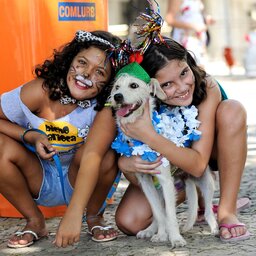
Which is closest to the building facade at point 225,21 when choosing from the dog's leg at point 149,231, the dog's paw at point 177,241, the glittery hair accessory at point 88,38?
the glittery hair accessory at point 88,38

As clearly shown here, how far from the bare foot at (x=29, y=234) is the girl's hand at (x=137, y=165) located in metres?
0.55

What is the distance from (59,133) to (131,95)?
2.15ft

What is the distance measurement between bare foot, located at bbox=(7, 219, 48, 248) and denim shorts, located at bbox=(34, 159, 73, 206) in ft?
0.52

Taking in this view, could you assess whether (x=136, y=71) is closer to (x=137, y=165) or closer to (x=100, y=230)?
(x=137, y=165)

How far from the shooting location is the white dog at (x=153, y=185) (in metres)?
3.40

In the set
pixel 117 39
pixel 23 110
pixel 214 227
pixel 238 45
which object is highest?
pixel 117 39

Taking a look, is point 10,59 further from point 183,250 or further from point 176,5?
point 176,5

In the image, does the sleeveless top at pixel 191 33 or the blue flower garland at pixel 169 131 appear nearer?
the blue flower garland at pixel 169 131

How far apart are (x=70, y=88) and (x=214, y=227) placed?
1053mm

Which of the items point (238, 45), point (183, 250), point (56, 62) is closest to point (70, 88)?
point (56, 62)

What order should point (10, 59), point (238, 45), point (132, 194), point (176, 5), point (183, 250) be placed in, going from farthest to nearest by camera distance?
point (238, 45) < point (176, 5) < point (10, 59) < point (132, 194) < point (183, 250)

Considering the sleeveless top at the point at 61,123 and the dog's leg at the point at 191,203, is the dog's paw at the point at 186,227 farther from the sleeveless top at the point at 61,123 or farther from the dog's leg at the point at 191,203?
the sleeveless top at the point at 61,123

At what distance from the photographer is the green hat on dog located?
3414 mm

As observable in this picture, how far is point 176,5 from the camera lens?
287 inches
